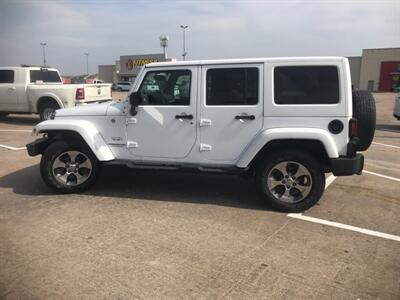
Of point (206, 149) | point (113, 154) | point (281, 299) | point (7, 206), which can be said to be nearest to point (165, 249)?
point (281, 299)

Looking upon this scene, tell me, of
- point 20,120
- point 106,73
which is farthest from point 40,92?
point 106,73

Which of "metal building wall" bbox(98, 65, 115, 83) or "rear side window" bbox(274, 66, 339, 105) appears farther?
"metal building wall" bbox(98, 65, 115, 83)

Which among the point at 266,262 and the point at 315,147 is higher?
the point at 315,147

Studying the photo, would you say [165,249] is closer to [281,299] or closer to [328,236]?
[281,299]

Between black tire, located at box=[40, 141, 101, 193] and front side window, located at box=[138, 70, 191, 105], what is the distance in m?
1.08

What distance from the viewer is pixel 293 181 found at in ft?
17.7

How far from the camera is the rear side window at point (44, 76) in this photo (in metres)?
14.6

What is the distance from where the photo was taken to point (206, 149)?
18.4ft

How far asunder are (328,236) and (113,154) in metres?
3.03

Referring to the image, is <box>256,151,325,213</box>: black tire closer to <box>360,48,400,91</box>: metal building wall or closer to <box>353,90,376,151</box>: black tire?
<box>353,90,376,151</box>: black tire

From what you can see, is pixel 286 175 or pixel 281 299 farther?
pixel 286 175

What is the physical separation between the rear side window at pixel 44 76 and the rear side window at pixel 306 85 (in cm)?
1145

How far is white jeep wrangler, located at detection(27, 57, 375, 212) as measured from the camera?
5168 millimetres

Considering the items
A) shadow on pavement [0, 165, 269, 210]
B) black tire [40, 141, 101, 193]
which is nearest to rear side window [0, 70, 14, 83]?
shadow on pavement [0, 165, 269, 210]
